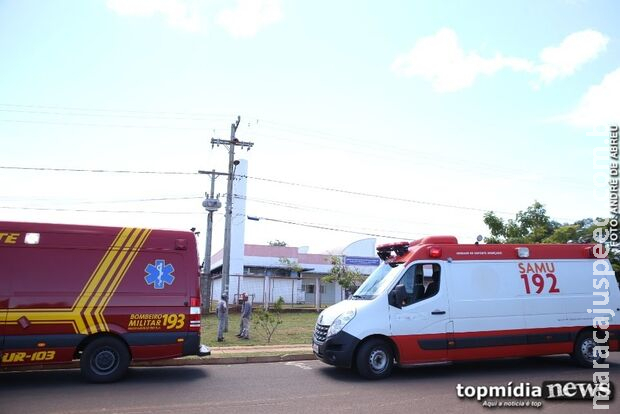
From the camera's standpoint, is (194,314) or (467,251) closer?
(194,314)

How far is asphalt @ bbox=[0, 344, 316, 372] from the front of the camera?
448 inches

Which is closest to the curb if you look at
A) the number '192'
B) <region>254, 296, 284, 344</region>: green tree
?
<region>254, 296, 284, 344</region>: green tree

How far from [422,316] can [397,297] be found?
2.12 feet

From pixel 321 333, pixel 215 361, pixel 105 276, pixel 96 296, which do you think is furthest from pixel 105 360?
pixel 321 333

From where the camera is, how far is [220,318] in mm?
16297

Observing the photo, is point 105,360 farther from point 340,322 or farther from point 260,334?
point 260,334

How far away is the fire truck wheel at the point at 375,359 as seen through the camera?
31.3 feet

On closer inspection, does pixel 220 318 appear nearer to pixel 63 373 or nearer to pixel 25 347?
pixel 63 373

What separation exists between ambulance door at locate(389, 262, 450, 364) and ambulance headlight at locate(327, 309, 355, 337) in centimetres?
77

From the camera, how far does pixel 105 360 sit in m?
9.27

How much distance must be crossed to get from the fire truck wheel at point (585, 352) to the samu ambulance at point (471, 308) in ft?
0.07

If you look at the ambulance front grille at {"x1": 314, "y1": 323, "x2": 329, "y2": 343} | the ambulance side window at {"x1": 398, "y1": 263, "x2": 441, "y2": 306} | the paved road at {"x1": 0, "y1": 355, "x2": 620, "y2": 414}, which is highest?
the ambulance side window at {"x1": 398, "y1": 263, "x2": 441, "y2": 306}

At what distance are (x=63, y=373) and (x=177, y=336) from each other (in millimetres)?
2502

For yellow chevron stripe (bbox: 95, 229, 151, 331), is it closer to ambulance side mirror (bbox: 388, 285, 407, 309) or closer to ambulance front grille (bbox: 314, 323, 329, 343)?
ambulance front grille (bbox: 314, 323, 329, 343)
